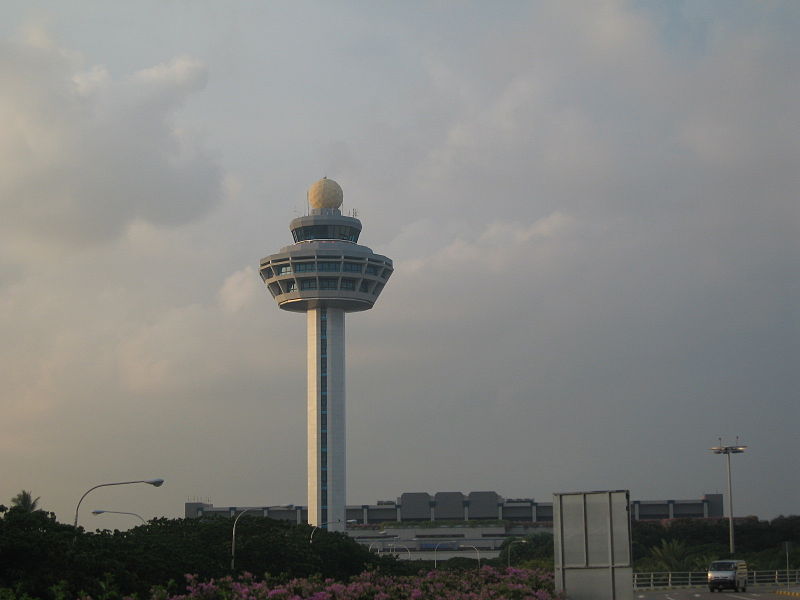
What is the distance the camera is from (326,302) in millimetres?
144750

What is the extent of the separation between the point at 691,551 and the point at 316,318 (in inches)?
2165

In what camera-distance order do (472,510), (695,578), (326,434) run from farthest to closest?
(472,510)
(326,434)
(695,578)

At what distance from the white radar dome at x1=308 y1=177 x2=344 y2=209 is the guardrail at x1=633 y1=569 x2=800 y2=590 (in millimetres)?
78458

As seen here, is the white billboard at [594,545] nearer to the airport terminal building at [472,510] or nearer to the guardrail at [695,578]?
the guardrail at [695,578]

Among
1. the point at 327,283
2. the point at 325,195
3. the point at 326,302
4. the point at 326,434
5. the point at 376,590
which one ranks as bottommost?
the point at 376,590

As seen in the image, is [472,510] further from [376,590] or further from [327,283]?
[376,590]

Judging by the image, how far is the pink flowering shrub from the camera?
32531mm

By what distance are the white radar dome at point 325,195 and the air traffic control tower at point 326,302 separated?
1.38m

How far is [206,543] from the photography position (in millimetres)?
61375

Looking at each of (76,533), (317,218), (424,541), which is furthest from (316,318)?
(76,533)

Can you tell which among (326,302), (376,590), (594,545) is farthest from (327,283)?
(594,545)

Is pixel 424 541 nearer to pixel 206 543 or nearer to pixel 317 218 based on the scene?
pixel 317 218

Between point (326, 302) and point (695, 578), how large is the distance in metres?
71.7

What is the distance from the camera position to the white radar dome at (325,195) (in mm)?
151500
